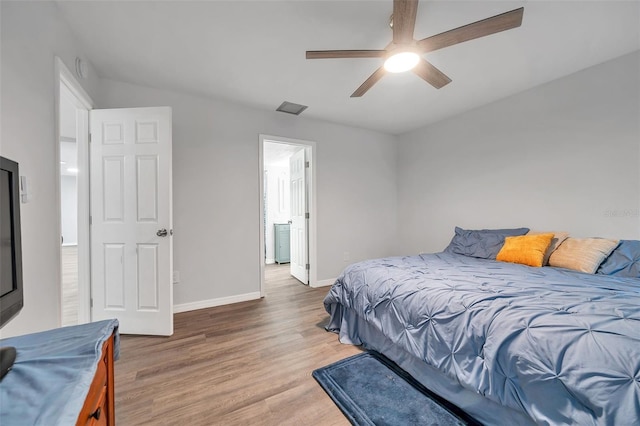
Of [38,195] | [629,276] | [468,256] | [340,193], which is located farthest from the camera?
[340,193]

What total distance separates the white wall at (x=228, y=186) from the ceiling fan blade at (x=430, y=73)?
1.91 m

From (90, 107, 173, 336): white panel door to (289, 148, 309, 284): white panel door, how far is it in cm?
191

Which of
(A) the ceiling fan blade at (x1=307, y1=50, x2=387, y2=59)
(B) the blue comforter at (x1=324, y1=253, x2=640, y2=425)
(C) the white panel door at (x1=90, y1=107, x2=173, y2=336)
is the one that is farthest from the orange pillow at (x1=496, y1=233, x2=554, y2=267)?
(C) the white panel door at (x1=90, y1=107, x2=173, y2=336)

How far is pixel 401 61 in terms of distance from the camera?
176 cm

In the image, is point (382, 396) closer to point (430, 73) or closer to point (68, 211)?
A: point (430, 73)

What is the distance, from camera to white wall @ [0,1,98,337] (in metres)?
1.19

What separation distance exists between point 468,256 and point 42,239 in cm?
356

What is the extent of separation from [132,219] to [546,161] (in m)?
4.22

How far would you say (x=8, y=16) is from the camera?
1179 millimetres

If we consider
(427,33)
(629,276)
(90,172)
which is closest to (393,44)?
(427,33)

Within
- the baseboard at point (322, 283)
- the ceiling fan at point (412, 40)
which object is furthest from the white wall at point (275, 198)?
the ceiling fan at point (412, 40)

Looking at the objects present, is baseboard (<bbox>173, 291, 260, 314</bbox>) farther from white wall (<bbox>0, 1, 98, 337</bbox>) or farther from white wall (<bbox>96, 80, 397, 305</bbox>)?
white wall (<bbox>0, 1, 98, 337</bbox>)

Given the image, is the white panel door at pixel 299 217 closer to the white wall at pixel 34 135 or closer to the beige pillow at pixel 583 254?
the white wall at pixel 34 135

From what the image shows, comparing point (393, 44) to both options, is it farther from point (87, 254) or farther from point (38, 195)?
point (87, 254)
